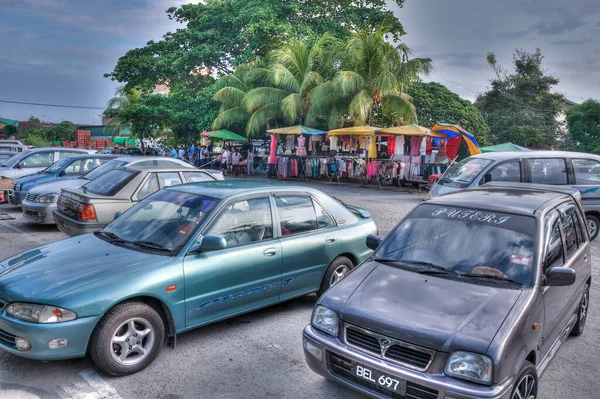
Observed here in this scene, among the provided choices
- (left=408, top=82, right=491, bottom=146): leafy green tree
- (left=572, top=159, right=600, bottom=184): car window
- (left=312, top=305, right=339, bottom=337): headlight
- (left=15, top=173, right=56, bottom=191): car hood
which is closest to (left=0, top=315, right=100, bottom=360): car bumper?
(left=312, top=305, right=339, bottom=337): headlight

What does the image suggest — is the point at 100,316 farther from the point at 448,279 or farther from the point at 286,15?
the point at 286,15

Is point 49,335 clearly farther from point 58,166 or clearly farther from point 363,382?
point 58,166

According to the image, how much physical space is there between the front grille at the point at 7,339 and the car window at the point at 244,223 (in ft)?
5.82

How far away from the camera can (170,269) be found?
4160 mm

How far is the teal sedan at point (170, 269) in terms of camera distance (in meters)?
3.69

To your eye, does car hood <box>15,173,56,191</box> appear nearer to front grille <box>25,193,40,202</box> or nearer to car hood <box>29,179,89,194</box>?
car hood <box>29,179,89,194</box>

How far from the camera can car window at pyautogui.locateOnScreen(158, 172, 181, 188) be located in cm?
834

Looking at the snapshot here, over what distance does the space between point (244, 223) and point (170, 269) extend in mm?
1028

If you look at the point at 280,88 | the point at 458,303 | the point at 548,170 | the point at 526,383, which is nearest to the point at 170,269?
the point at 458,303

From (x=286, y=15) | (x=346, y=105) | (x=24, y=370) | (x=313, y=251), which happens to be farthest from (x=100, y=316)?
(x=286, y=15)

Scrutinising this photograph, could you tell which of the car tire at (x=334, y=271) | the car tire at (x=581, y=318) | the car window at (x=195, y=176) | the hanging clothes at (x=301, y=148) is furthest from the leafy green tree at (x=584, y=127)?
the car tire at (x=334, y=271)

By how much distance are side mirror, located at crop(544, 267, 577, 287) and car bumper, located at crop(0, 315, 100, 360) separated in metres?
3.44

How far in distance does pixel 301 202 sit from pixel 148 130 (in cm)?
2726

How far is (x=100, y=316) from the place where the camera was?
3.73 m
